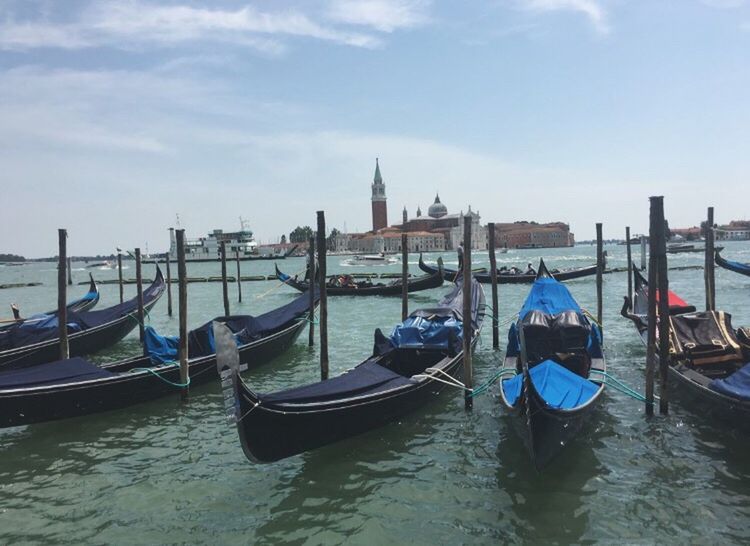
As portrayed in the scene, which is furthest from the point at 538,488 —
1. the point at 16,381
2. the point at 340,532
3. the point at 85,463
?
the point at 16,381

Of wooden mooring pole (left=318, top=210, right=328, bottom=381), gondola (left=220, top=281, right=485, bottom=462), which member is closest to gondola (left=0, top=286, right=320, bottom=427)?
gondola (left=220, top=281, right=485, bottom=462)

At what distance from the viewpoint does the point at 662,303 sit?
519cm

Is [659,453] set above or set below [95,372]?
below

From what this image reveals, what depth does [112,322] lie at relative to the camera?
32.8 feet

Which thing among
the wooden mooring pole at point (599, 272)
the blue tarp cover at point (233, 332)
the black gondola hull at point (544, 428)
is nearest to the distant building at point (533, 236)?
the wooden mooring pole at point (599, 272)

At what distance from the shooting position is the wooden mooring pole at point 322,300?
6.71 metres

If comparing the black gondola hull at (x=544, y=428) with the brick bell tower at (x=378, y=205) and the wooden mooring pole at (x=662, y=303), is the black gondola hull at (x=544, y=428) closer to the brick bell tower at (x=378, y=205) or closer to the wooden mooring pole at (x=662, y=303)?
the wooden mooring pole at (x=662, y=303)

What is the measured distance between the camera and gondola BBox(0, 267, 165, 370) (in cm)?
790

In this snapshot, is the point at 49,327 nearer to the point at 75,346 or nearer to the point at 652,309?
the point at 75,346

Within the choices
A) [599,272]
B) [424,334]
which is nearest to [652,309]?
[424,334]

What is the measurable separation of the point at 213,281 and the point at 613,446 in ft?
94.7

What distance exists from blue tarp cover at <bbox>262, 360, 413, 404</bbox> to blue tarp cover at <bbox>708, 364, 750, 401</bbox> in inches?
106

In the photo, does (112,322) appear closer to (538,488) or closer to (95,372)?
(95,372)

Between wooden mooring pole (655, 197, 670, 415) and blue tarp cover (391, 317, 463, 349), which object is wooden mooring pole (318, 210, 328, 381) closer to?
blue tarp cover (391, 317, 463, 349)
